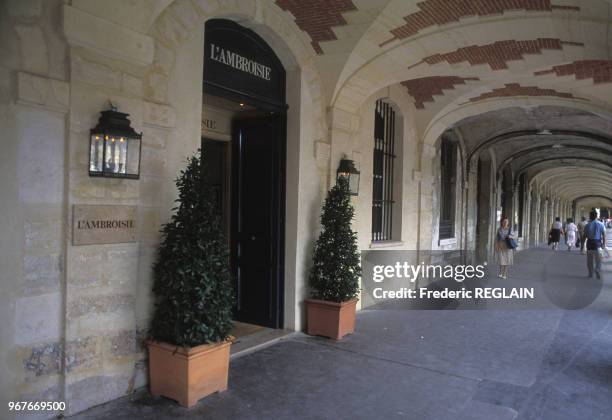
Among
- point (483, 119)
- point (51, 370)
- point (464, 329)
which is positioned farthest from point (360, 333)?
point (483, 119)

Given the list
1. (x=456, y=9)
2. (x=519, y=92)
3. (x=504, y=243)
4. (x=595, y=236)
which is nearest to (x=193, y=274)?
(x=456, y=9)

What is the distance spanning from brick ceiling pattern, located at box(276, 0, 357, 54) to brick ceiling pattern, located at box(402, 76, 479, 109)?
2.46 metres

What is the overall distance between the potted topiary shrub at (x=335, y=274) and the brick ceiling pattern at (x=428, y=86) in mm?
2741

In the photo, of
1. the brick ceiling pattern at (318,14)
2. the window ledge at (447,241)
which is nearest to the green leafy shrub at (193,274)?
the brick ceiling pattern at (318,14)

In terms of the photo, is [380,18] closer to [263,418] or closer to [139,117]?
[139,117]

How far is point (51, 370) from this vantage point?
2.89 meters

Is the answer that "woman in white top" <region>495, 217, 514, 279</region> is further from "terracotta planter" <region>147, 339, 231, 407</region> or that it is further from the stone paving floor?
"terracotta planter" <region>147, 339, 231, 407</region>

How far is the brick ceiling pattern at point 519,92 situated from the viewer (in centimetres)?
733

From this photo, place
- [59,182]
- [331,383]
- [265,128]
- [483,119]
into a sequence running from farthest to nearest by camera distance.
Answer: [483,119]
[265,128]
[331,383]
[59,182]

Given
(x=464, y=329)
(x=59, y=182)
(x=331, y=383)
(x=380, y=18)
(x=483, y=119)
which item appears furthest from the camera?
(x=483, y=119)

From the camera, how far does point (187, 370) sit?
316 centimetres

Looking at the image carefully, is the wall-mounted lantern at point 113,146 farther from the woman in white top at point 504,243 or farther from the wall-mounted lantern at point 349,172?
the woman in white top at point 504,243

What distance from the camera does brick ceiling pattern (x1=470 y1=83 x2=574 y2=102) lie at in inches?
289

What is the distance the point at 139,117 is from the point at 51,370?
69.5 inches
